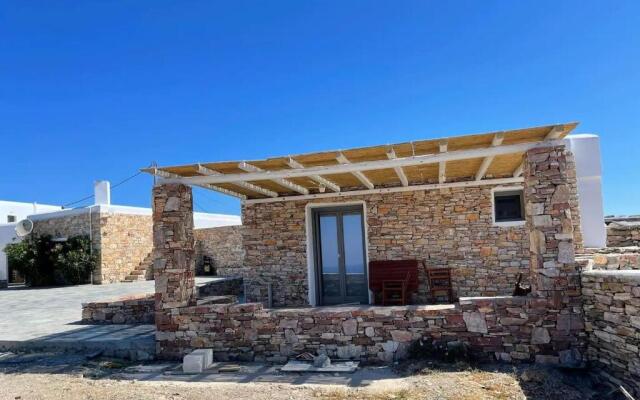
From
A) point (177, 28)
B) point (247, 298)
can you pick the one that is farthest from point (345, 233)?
point (177, 28)

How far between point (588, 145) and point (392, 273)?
16.8 ft

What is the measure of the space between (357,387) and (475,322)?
6.44 feet

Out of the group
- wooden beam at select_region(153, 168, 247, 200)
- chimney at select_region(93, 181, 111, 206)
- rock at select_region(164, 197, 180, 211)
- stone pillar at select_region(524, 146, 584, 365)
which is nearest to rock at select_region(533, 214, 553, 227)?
stone pillar at select_region(524, 146, 584, 365)

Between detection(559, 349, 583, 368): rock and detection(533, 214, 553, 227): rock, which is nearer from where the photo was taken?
detection(559, 349, 583, 368): rock

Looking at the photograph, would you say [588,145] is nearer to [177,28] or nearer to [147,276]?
[177,28]

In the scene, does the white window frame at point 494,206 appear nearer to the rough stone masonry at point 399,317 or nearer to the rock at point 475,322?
the rough stone masonry at point 399,317

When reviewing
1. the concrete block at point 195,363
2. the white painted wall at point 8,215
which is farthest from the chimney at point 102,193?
the concrete block at point 195,363

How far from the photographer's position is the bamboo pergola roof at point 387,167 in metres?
6.15

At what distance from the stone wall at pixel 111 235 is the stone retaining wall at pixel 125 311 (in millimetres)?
10556

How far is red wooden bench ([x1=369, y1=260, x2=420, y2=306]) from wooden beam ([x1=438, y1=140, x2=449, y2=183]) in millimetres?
1831

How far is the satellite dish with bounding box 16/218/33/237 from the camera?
19.4 m

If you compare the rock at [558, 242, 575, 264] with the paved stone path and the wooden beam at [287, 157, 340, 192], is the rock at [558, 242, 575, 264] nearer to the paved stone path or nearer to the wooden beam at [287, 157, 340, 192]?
the wooden beam at [287, 157, 340, 192]

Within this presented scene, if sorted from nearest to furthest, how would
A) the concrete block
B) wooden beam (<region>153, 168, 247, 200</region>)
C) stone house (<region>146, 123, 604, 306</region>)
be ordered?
the concrete block
wooden beam (<region>153, 168, 247, 200</region>)
stone house (<region>146, 123, 604, 306</region>)

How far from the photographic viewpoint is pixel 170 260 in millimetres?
7262
